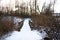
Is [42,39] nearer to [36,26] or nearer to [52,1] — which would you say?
[36,26]

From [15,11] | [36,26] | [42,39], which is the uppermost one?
[15,11]

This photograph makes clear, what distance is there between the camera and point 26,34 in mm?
2162

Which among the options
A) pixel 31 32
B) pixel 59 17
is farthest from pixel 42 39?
pixel 59 17

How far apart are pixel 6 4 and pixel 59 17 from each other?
26.3 inches

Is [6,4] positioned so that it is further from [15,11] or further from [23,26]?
[23,26]

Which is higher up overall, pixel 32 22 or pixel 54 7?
pixel 54 7

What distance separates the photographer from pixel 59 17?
214 centimetres

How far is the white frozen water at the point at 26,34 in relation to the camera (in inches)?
84.6

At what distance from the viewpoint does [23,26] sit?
216cm

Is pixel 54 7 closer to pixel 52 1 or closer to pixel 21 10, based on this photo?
pixel 52 1

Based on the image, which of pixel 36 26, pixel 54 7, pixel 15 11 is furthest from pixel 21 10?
pixel 54 7

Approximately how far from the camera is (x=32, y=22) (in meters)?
2.17

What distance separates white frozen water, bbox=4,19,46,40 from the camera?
215cm

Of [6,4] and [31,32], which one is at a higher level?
[6,4]
